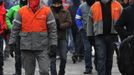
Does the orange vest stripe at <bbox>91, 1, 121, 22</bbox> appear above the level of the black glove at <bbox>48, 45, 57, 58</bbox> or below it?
above

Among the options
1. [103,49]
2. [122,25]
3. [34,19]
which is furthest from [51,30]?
[103,49]

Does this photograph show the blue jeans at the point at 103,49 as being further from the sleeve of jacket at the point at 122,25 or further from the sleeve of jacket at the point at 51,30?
the sleeve of jacket at the point at 51,30

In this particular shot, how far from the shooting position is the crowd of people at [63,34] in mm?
11023

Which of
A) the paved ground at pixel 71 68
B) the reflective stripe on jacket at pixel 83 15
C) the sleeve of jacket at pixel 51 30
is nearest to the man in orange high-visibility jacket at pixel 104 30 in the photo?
the reflective stripe on jacket at pixel 83 15

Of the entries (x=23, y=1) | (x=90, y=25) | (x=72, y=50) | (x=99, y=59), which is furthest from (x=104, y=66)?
(x=72, y=50)

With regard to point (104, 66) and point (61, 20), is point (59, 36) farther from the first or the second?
point (104, 66)

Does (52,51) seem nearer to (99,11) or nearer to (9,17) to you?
(99,11)

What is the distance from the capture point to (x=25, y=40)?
1107 centimetres

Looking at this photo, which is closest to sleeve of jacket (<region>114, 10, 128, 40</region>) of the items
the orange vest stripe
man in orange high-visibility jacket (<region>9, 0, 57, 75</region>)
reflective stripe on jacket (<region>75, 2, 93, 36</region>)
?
man in orange high-visibility jacket (<region>9, 0, 57, 75</region>)

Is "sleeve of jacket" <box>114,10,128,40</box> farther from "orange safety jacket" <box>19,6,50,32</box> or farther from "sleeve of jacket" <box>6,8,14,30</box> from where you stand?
"sleeve of jacket" <box>6,8,14,30</box>

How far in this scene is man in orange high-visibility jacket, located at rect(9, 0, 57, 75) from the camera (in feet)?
36.2

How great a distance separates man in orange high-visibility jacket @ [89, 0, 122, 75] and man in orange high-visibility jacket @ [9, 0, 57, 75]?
2.16m

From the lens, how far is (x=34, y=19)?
1102 cm

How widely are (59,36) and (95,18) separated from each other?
1.00m
